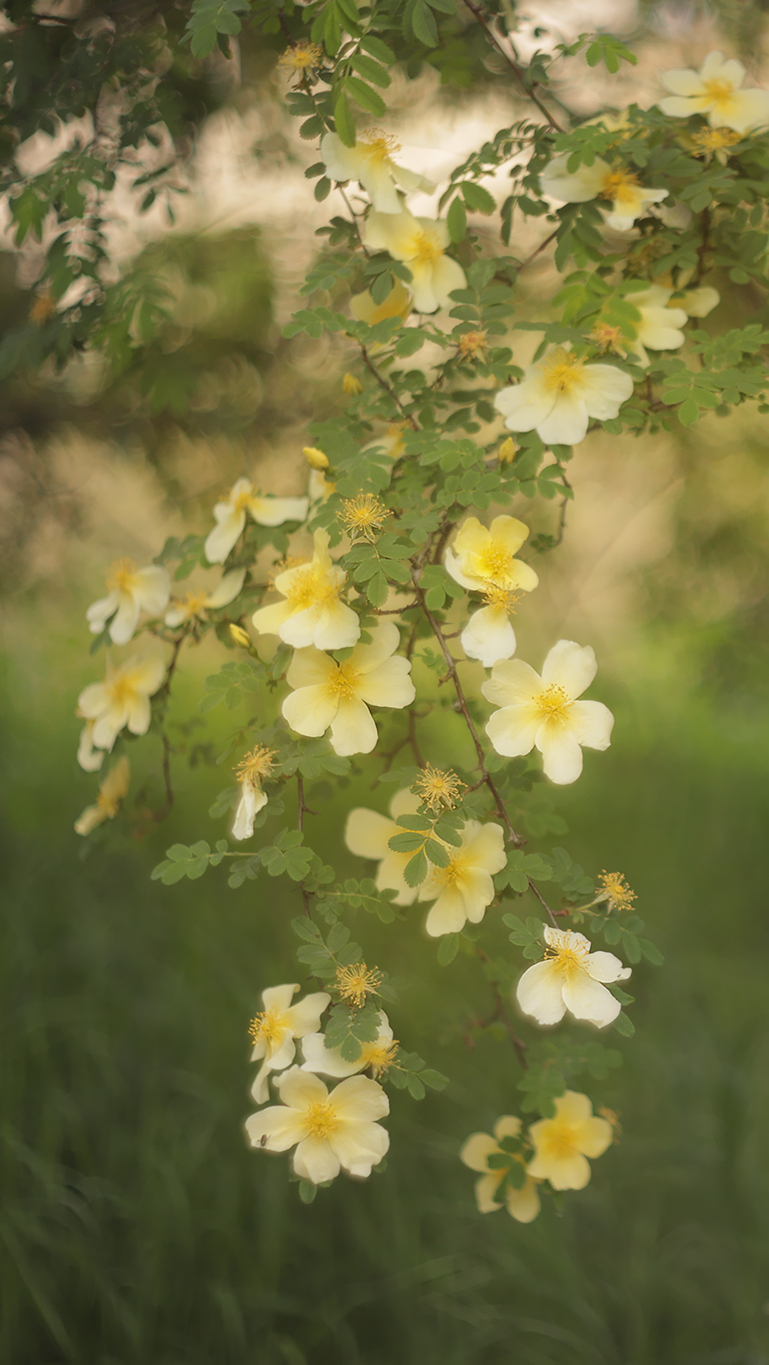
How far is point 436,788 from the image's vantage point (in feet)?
2.32

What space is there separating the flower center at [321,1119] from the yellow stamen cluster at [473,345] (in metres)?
0.68

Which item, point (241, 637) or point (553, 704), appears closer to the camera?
point (553, 704)

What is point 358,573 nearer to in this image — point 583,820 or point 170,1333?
point 170,1333

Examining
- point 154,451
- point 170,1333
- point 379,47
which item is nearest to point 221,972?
point 170,1333

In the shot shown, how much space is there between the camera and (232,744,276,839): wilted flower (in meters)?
0.75

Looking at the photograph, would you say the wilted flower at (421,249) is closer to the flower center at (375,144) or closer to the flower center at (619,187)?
the flower center at (375,144)

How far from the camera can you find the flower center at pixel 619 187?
90 cm

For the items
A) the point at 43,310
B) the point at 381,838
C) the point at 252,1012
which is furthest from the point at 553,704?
the point at 252,1012

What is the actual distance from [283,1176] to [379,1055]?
1.10 metres

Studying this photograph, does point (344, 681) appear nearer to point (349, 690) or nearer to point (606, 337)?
point (349, 690)

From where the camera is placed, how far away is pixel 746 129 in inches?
37.0

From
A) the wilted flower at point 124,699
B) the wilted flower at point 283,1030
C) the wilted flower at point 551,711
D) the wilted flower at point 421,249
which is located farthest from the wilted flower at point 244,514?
the wilted flower at point 283,1030

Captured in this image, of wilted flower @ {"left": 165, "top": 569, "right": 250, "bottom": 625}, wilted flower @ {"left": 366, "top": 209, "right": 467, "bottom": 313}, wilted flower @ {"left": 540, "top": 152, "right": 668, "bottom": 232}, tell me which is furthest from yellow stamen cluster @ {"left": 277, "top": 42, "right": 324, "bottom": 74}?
wilted flower @ {"left": 165, "top": 569, "right": 250, "bottom": 625}

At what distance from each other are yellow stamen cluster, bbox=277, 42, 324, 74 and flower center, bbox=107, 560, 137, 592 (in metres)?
0.50
